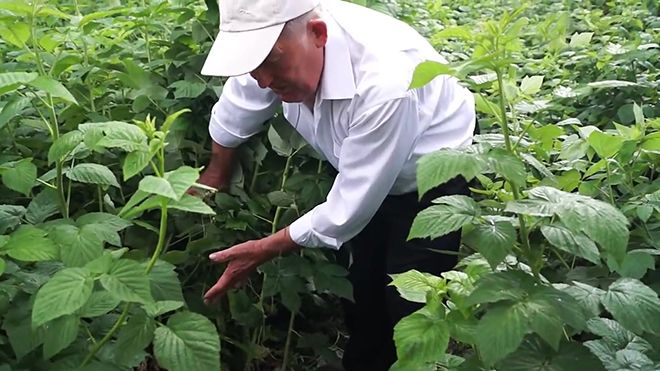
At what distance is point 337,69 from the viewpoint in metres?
1.92

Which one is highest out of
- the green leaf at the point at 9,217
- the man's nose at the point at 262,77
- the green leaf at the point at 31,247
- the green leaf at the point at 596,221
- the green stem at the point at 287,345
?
the green leaf at the point at 596,221

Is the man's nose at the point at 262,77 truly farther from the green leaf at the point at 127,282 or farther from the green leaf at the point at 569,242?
the green leaf at the point at 569,242

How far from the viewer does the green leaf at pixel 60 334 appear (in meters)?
1.37

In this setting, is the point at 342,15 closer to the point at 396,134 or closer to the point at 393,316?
the point at 396,134

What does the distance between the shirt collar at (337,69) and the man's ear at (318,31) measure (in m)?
0.02

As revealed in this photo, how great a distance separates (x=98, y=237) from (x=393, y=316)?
1005mm

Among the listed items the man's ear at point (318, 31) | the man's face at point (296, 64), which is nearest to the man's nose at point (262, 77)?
the man's face at point (296, 64)

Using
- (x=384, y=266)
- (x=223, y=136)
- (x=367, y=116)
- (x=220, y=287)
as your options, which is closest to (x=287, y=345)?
(x=384, y=266)

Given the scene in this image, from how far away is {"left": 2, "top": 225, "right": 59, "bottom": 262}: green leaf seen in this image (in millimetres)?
1458

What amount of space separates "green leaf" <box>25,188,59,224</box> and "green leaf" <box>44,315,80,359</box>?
0.42 meters

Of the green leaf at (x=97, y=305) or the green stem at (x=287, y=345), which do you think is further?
the green stem at (x=287, y=345)

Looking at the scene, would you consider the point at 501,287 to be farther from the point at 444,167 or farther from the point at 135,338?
the point at 135,338

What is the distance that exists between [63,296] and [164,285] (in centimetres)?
24

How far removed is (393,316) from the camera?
228 centimetres
